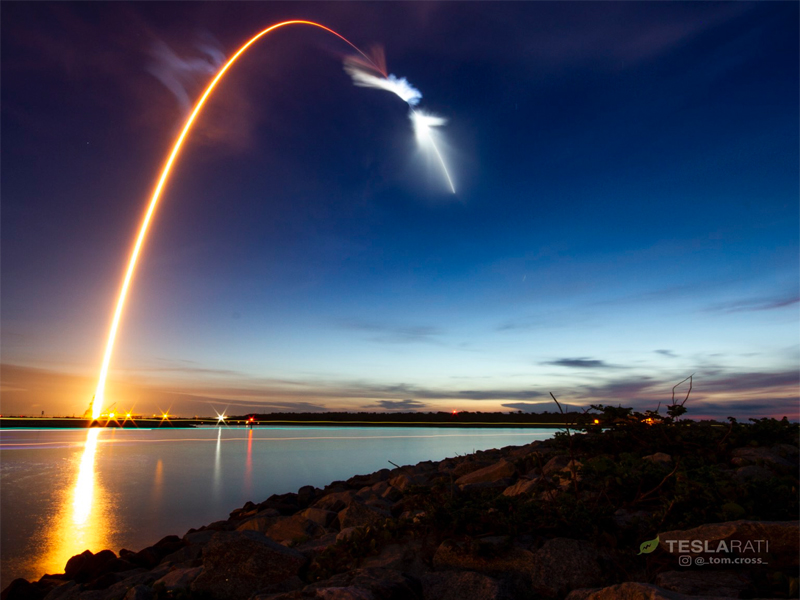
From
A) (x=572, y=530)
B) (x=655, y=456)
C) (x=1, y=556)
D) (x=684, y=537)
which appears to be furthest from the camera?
(x=1, y=556)

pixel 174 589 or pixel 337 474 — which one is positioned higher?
pixel 174 589

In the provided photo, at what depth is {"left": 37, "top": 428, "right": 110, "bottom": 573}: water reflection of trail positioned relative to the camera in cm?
1241

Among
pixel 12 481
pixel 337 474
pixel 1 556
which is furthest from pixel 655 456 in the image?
pixel 12 481

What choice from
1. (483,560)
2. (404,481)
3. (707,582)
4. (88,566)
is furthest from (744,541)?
(88,566)

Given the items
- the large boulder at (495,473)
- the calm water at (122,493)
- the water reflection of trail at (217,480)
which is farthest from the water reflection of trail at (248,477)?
the large boulder at (495,473)

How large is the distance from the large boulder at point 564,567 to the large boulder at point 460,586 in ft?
1.55

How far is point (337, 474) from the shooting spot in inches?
1139

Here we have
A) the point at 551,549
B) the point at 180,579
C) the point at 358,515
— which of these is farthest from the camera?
the point at 358,515

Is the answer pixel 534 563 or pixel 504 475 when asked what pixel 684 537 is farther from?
pixel 504 475

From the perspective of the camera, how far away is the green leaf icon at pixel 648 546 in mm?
5016

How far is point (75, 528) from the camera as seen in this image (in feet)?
50.3

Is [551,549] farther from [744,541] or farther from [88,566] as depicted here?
[88,566]

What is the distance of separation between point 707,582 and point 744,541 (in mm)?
624

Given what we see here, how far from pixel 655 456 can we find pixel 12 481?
28.5 meters
